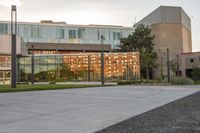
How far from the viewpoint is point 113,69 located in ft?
212

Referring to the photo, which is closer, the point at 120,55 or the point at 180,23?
the point at 120,55

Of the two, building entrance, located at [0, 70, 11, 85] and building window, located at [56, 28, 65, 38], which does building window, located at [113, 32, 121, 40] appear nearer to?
building window, located at [56, 28, 65, 38]

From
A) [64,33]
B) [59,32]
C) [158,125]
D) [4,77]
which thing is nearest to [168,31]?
[64,33]

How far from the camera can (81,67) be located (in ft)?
218

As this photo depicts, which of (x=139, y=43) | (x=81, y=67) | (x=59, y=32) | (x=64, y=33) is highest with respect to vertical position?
(x=59, y=32)

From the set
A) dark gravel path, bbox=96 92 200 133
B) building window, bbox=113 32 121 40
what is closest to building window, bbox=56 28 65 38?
building window, bbox=113 32 121 40

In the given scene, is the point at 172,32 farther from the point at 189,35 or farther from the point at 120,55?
the point at 120,55

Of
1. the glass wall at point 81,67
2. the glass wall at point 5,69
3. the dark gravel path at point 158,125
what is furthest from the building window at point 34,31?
the dark gravel path at point 158,125

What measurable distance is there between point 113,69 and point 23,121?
2202 inches

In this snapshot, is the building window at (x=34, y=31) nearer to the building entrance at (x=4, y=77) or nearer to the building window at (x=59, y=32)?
the building window at (x=59, y=32)

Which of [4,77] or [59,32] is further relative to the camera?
[59,32]

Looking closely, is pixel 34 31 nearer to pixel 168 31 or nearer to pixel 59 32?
pixel 59 32

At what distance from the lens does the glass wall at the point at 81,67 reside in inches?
2527

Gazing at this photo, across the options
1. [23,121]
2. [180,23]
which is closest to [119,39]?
[180,23]
